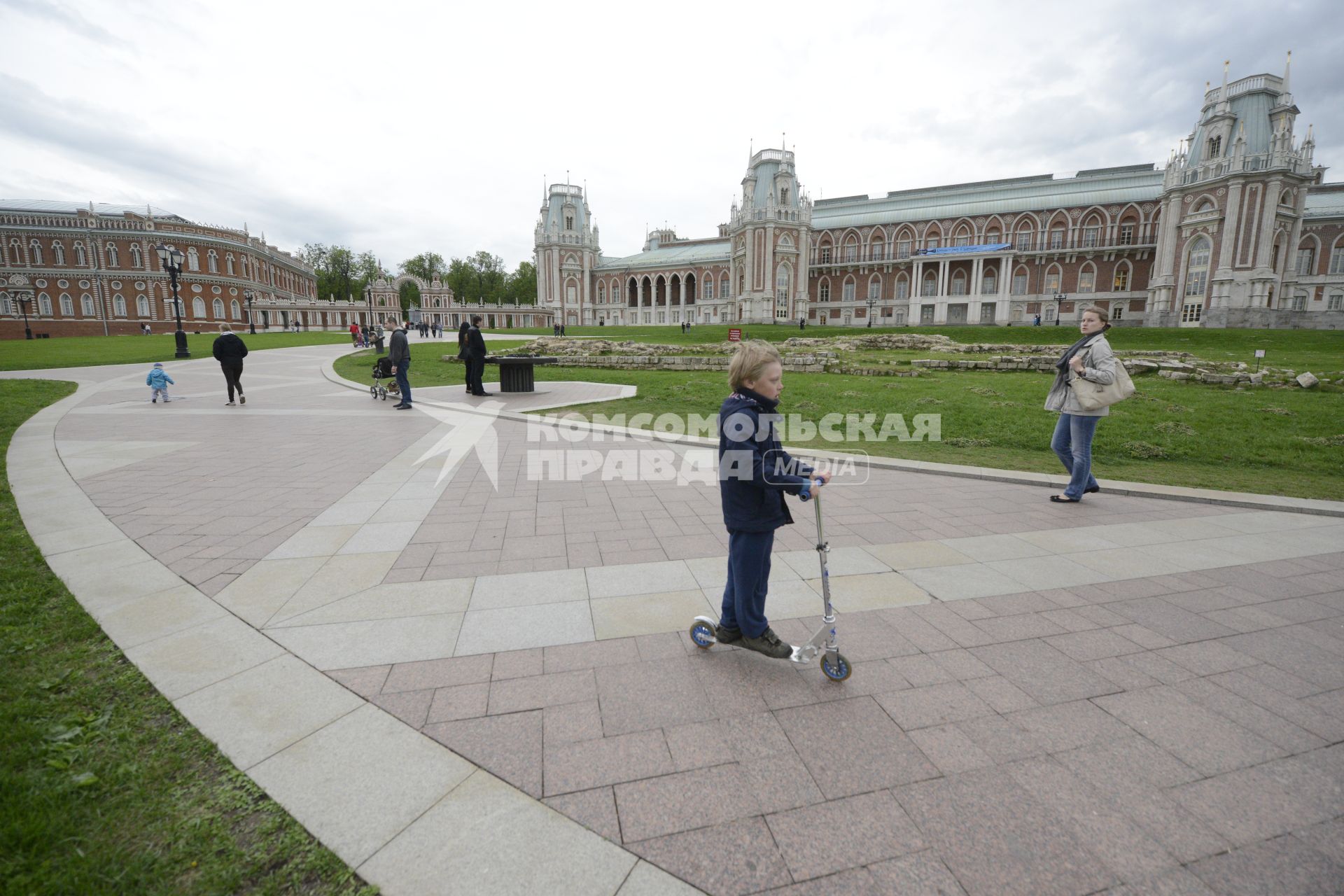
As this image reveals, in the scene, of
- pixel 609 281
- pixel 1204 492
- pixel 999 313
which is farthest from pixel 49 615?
pixel 609 281

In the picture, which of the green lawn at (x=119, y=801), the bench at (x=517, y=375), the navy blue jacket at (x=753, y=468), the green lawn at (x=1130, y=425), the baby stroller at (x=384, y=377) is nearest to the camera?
the green lawn at (x=119, y=801)

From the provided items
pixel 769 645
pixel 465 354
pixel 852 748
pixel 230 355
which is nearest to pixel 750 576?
pixel 769 645

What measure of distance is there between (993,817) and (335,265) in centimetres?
11996

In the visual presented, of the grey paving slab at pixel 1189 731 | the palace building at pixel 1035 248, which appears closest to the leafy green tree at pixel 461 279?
the palace building at pixel 1035 248

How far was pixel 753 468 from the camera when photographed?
3.02 m

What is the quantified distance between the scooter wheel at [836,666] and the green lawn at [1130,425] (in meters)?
6.17

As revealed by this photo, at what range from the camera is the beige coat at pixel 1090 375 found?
6.05m

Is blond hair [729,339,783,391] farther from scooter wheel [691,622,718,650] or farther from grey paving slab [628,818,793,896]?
grey paving slab [628,818,793,896]

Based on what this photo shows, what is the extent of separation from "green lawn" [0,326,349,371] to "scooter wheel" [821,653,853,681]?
1200 inches

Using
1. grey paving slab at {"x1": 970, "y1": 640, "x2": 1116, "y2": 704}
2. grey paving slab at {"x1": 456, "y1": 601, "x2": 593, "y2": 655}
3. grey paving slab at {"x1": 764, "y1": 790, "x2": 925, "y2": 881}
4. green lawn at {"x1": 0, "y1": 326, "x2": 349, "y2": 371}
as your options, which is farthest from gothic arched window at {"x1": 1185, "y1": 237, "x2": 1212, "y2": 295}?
green lawn at {"x1": 0, "y1": 326, "x2": 349, "y2": 371}

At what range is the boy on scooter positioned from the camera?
3.01m

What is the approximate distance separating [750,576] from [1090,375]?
4985 mm

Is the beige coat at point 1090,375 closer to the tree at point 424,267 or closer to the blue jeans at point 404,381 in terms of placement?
the blue jeans at point 404,381

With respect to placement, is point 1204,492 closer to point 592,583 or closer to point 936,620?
point 936,620
